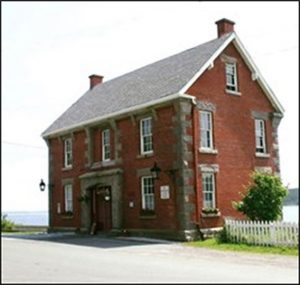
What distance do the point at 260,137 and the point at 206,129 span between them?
4.08 m

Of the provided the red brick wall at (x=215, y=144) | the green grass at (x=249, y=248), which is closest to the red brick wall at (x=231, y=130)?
the red brick wall at (x=215, y=144)

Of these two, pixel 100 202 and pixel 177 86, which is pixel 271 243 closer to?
pixel 177 86

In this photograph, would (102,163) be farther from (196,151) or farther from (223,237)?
(223,237)

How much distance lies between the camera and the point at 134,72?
3098 cm

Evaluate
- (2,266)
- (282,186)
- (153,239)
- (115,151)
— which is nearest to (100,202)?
(115,151)

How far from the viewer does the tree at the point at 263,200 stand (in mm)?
20703

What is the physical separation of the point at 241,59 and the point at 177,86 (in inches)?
186

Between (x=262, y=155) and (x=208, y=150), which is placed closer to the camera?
(x=208, y=150)

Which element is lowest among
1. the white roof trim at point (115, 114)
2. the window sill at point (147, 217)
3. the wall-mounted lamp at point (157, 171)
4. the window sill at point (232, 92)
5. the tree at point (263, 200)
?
the window sill at point (147, 217)

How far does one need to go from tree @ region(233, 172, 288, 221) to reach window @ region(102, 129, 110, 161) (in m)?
8.22

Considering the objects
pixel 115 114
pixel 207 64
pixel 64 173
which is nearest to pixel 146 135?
pixel 115 114

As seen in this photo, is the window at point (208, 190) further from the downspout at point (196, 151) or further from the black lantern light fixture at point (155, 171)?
the black lantern light fixture at point (155, 171)

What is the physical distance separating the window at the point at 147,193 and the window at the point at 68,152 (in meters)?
6.98

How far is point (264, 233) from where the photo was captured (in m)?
18.3
